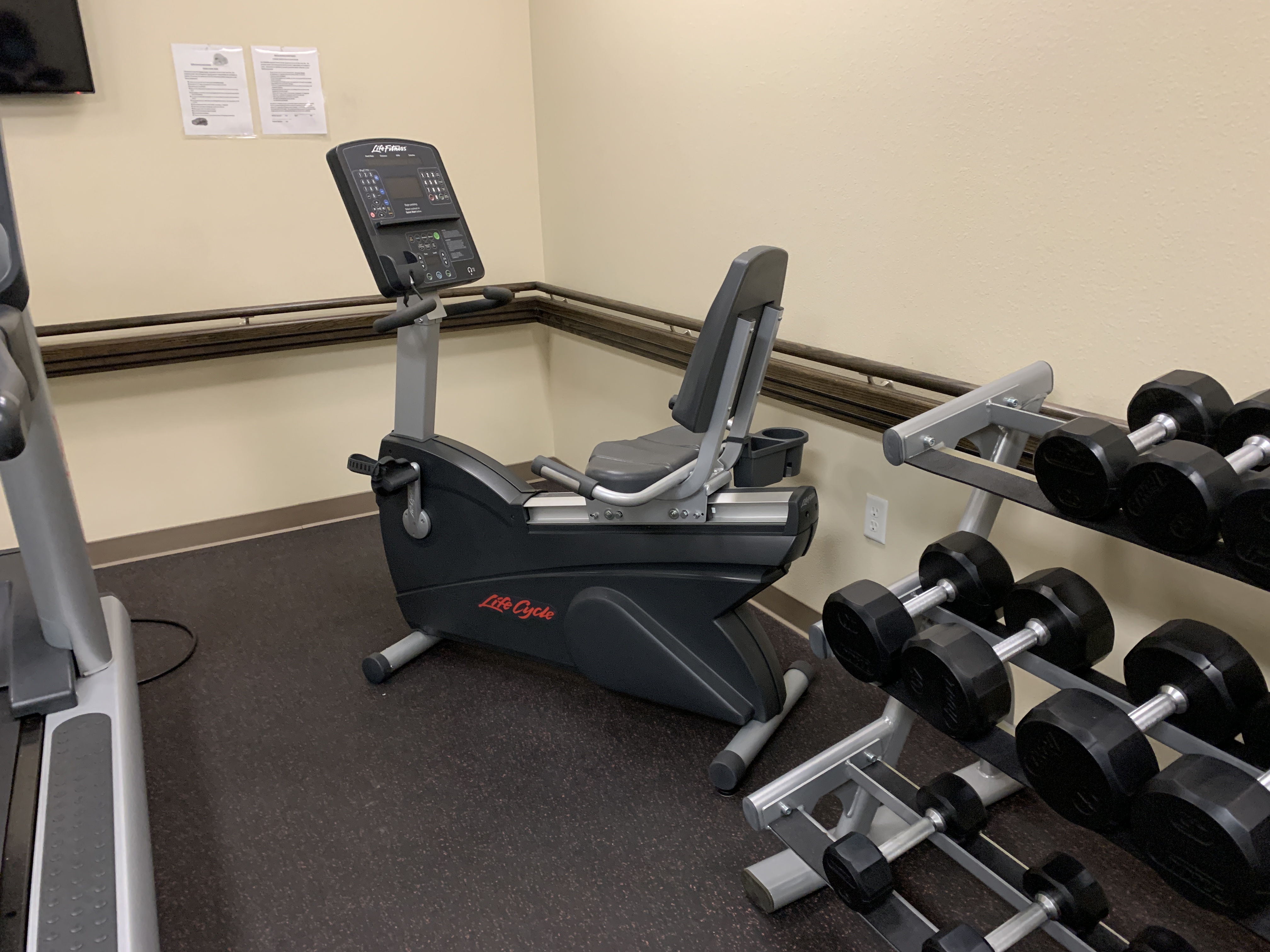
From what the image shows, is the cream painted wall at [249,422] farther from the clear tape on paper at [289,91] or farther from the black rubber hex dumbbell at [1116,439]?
the black rubber hex dumbbell at [1116,439]

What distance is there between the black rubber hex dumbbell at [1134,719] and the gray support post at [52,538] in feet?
5.71

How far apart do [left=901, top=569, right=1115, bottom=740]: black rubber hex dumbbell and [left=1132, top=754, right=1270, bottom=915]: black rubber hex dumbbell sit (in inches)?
8.5

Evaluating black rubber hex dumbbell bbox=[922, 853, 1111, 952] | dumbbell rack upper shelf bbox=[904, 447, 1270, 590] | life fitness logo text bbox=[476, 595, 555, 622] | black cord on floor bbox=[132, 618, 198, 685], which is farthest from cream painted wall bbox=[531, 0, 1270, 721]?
black cord on floor bbox=[132, 618, 198, 685]

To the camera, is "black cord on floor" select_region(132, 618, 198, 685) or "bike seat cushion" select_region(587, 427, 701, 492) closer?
"bike seat cushion" select_region(587, 427, 701, 492)

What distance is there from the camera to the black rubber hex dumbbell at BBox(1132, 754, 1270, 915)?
828 millimetres

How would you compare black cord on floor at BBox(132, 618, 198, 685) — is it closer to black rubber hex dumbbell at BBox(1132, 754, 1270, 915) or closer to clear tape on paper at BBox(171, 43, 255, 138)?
clear tape on paper at BBox(171, 43, 255, 138)

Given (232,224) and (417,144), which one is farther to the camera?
(232,224)

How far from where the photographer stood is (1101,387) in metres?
1.51

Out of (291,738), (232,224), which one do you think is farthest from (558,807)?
(232,224)

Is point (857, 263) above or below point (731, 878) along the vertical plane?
above

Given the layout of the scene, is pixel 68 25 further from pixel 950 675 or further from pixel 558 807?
pixel 950 675

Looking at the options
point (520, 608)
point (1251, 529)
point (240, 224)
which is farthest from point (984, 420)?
point (240, 224)

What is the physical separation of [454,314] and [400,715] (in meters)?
1.04

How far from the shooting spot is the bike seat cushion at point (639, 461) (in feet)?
5.66
